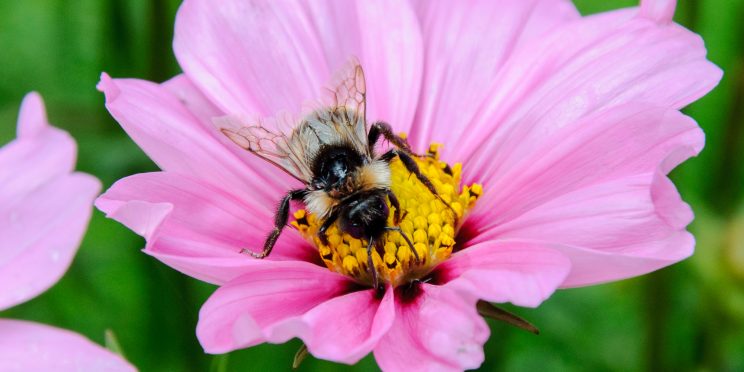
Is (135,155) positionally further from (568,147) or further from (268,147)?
(568,147)

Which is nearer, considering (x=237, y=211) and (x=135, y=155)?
(x=237, y=211)

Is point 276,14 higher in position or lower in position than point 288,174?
higher

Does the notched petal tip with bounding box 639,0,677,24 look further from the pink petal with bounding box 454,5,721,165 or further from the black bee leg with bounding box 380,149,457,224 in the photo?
the black bee leg with bounding box 380,149,457,224

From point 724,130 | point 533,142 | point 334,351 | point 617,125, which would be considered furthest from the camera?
point 724,130

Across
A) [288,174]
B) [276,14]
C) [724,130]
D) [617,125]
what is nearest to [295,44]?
[276,14]

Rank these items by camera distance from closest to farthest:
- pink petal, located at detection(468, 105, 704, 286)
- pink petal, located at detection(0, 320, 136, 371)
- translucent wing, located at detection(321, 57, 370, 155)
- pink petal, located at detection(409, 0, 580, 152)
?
pink petal, located at detection(0, 320, 136, 371) < pink petal, located at detection(468, 105, 704, 286) < translucent wing, located at detection(321, 57, 370, 155) < pink petal, located at detection(409, 0, 580, 152)

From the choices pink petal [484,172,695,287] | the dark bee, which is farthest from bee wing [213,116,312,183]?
pink petal [484,172,695,287]

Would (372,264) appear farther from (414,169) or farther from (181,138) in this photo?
(181,138)

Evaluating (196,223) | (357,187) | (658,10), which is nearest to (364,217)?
→ (357,187)
